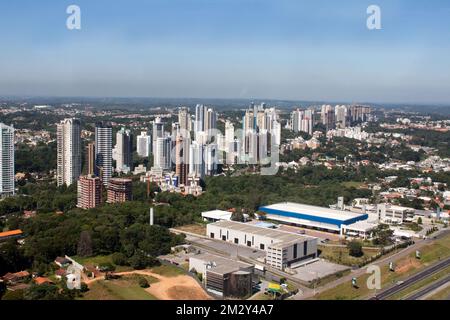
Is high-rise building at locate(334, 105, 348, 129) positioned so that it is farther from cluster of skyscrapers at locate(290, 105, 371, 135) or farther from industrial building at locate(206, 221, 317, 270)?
industrial building at locate(206, 221, 317, 270)

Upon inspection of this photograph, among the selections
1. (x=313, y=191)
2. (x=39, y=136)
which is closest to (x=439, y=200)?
(x=313, y=191)

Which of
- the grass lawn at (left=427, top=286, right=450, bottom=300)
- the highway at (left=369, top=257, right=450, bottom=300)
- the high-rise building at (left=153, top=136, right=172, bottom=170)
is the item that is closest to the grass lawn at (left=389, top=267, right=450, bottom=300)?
the highway at (left=369, top=257, right=450, bottom=300)

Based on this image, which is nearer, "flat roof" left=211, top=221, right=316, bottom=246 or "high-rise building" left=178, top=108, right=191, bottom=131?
"flat roof" left=211, top=221, right=316, bottom=246

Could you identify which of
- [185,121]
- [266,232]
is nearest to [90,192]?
[266,232]

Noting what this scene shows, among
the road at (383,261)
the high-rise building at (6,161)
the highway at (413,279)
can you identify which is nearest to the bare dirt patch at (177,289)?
the road at (383,261)

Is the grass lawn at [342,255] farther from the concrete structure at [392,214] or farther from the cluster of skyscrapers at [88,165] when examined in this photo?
the cluster of skyscrapers at [88,165]

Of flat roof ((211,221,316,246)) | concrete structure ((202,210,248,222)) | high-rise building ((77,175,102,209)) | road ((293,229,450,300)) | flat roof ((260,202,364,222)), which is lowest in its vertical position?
road ((293,229,450,300))
